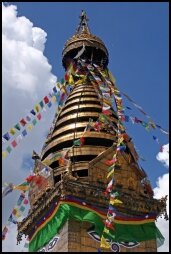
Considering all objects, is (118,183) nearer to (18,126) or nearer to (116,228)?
(116,228)

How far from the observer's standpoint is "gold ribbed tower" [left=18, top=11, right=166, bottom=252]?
81.7 feet

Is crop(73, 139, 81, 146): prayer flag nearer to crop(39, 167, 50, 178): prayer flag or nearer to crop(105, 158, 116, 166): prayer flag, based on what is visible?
crop(105, 158, 116, 166): prayer flag

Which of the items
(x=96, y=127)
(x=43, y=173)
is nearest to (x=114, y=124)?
(x=96, y=127)

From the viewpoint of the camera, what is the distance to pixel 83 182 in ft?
85.7

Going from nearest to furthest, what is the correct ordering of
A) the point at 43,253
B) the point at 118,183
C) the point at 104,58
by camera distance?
1. the point at 43,253
2. the point at 118,183
3. the point at 104,58

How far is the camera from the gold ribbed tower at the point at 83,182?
981 inches

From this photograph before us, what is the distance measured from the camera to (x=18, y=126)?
25781 mm

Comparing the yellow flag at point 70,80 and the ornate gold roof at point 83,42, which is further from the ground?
the ornate gold roof at point 83,42

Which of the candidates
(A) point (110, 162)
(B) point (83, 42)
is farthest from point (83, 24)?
(A) point (110, 162)

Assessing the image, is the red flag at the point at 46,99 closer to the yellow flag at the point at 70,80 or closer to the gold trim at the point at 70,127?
the gold trim at the point at 70,127

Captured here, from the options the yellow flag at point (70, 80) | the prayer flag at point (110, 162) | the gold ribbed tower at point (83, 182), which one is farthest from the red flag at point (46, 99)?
the yellow flag at point (70, 80)

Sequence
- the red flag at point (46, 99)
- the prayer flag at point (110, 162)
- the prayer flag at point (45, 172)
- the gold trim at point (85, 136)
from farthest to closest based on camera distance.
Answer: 1. the gold trim at point (85, 136)
2. the prayer flag at point (45, 172)
3. the red flag at point (46, 99)
4. the prayer flag at point (110, 162)

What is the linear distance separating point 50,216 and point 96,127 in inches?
196

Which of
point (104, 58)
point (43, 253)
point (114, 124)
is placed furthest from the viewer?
point (104, 58)
